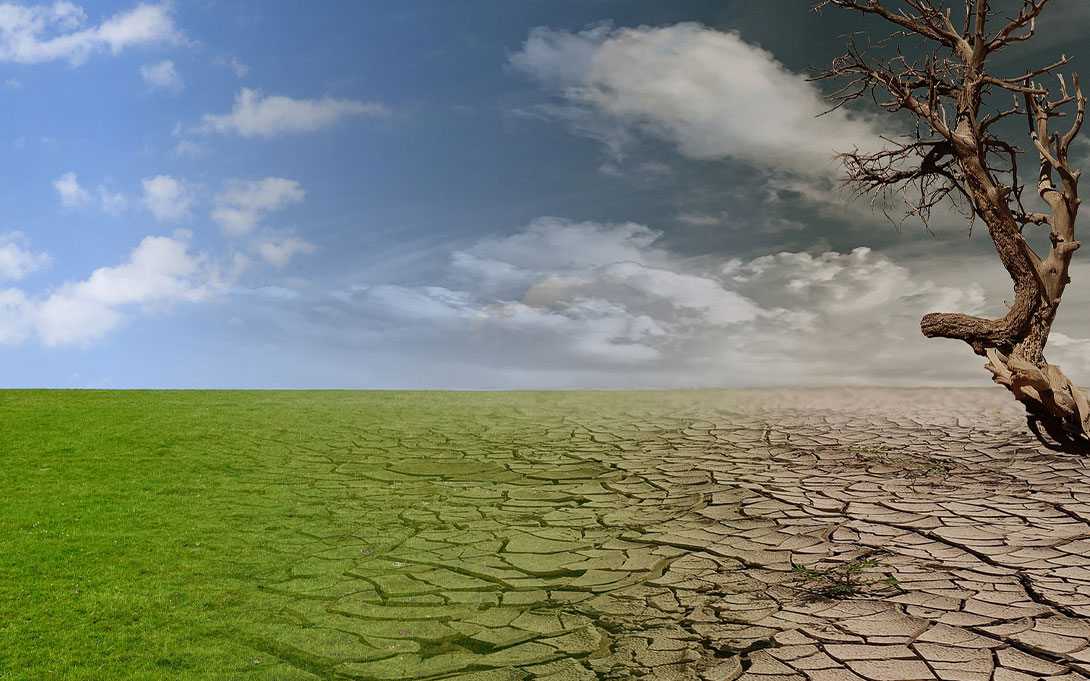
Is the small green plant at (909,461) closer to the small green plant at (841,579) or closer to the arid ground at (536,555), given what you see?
the arid ground at (536,555)

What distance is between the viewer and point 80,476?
5730mm

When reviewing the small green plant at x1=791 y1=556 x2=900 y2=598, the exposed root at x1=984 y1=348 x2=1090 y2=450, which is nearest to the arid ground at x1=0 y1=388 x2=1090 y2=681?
the small green plant at x1=791 y1=556 x2=900 y2=598

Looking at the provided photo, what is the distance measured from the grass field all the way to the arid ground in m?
0.02

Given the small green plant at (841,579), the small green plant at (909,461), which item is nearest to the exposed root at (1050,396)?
the small green plant at (909,461)

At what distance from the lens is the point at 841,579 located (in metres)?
3.62

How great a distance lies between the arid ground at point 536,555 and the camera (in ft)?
9.51

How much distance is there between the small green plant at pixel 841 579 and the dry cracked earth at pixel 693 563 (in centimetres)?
1

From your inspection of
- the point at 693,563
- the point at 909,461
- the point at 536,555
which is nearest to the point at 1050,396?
the point at 909,461

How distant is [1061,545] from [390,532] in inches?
147

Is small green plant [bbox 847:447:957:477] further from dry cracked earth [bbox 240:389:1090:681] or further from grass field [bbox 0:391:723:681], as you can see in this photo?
grass field [bbox 0:391:723:681]

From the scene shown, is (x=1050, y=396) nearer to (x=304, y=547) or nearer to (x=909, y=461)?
(x=909, y=461)

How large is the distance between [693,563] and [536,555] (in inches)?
33.1

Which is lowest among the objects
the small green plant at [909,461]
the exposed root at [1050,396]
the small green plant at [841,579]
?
the small green plant at [841,579]

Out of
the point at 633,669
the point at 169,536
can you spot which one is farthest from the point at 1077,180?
the point at 169,536
